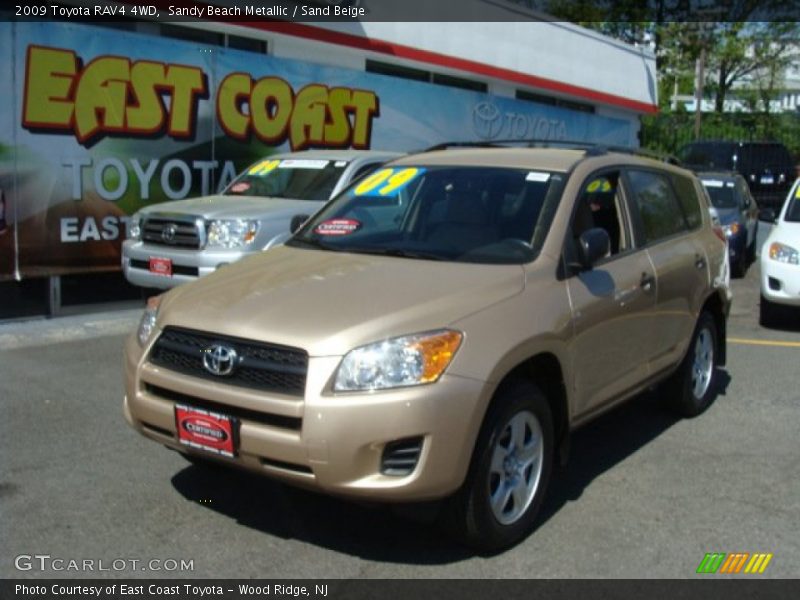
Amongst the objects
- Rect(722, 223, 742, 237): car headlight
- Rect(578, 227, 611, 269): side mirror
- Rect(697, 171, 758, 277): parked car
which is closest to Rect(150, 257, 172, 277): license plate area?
Rect(578, 227, 611, 269): side mirror

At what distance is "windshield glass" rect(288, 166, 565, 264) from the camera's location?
4.62 meters

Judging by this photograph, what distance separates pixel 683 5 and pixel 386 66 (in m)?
25.4

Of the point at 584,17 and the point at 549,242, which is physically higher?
the point at 584,17

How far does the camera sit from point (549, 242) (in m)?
Answer: 4.53

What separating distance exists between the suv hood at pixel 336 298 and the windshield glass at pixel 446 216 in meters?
0.20

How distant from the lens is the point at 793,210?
10.1m

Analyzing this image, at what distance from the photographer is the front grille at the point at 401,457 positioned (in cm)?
362

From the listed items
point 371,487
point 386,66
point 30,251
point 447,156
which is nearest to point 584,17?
point 386,66

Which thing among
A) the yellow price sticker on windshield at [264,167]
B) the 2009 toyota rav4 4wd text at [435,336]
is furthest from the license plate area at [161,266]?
the 2009 toyota rav4 4wd text at [435,336]

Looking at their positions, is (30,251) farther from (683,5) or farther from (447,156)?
(683,5)

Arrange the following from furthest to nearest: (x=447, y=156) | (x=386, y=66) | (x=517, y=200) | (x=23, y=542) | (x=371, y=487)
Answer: (x=386, y=66) < (x=447, y=156) < (x=517, y=200) < (x=23, y=542) < (x=371, y=487)

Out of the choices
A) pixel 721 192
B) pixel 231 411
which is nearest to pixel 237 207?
pixel 231 411

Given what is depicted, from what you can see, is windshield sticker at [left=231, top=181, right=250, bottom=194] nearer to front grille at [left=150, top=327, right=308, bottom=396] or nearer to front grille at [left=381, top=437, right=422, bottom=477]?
front grille at [left=150, top=327, right=308, bottom=396]

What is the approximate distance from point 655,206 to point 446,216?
159 centimetres
